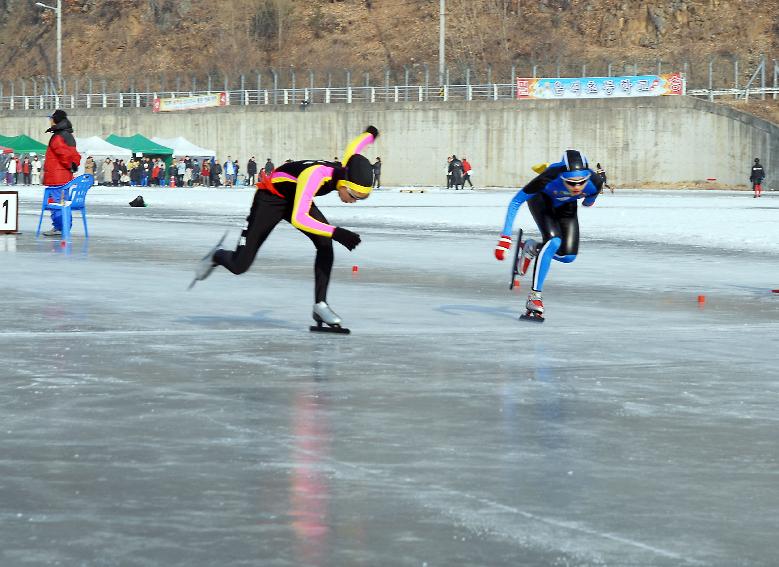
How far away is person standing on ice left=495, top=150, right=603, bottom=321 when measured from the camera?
13.2m

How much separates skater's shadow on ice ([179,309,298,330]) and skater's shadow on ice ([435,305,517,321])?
167 cm

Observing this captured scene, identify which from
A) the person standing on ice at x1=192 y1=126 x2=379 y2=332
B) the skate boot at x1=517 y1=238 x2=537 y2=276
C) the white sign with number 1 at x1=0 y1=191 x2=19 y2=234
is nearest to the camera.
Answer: the person standing on ice at x1=192 y1=126 x2=379 y2=332

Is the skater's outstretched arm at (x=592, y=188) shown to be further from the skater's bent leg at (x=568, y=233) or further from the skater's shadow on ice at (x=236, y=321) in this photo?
the skater's shadow on ice at (x=236, y=321)

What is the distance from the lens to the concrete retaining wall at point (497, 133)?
63.1 m

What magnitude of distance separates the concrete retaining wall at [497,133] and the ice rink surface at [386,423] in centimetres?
4647

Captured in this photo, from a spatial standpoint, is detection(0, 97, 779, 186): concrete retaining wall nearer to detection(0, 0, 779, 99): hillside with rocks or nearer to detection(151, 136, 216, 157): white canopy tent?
detection(151, 136, 216, 157): white canopy tent

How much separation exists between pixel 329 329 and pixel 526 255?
2.44 metres

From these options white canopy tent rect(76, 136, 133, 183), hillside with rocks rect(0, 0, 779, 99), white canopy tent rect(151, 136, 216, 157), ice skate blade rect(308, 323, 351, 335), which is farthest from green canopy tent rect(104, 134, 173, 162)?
ice skate blade rect(308, 323, 351, 335)

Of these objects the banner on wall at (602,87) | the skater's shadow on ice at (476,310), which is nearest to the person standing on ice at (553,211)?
the skater's shadow on ice at (476,310)

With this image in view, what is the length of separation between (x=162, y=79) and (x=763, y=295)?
67154 mm

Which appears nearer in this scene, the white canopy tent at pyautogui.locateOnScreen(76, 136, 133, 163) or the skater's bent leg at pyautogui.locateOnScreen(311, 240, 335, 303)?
the skater's bent leg at pyautogui.locateOnScreen(311, 240, 335, 303)

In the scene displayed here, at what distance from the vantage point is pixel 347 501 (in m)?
6.10

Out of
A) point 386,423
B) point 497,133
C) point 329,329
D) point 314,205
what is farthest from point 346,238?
point 497,133

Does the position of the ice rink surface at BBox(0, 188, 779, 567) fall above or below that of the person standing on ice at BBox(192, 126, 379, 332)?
below
